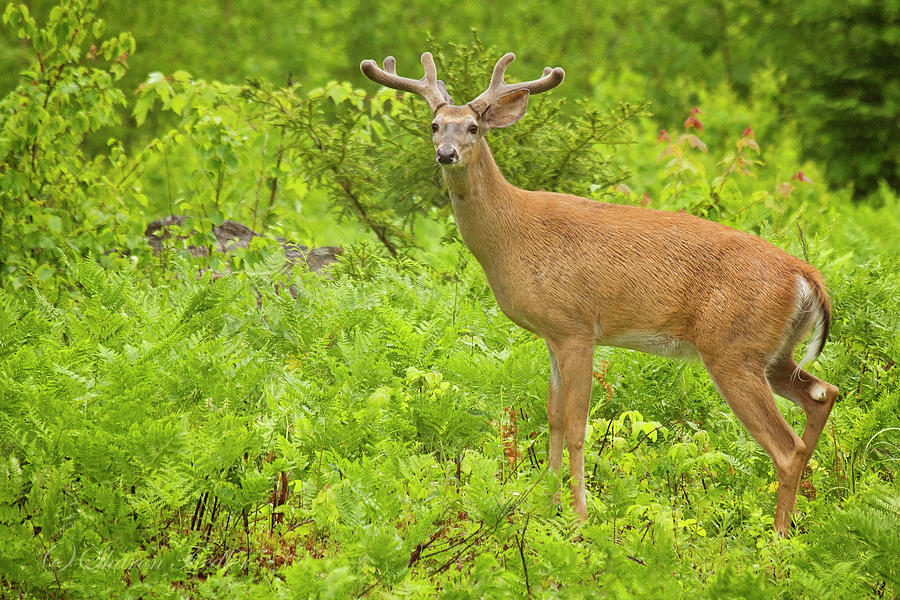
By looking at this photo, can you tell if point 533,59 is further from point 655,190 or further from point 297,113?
point 297,113

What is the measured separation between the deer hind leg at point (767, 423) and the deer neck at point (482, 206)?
1.21 metres

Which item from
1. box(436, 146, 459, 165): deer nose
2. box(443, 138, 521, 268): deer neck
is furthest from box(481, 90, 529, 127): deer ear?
box(436, 146, 459, 165): deer nose

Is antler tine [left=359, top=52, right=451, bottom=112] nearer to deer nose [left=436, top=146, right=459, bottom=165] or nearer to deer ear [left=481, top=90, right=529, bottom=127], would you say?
deer ear [left=481, top=90, right=529, bottom=127]

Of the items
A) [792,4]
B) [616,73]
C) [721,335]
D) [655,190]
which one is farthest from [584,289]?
[616,73]

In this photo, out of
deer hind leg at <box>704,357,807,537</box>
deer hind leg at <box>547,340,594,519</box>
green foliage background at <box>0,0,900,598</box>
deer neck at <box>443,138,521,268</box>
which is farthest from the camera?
deer neck at <box>443,138,521,268</box>

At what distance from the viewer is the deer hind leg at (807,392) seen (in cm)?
523

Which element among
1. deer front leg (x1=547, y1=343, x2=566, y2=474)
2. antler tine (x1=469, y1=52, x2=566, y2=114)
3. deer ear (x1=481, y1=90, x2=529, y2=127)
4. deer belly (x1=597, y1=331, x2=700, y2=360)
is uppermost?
antler tine (x1=469, y1=52, x2=566, y2=114)

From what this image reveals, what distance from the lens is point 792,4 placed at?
19.4 metres

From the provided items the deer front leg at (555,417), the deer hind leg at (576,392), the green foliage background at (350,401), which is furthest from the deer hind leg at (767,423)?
the deer front leg at (555,417)

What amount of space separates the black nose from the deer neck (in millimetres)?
260

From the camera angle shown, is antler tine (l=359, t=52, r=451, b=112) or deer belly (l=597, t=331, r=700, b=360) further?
antler tine (l=359, t=52, r=451, b=112)

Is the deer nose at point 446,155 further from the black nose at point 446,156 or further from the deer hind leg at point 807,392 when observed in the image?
the deer hind leg at point 807,392

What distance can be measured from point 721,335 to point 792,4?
52.7ft

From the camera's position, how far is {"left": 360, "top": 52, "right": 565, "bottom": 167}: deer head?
523 centimetres
